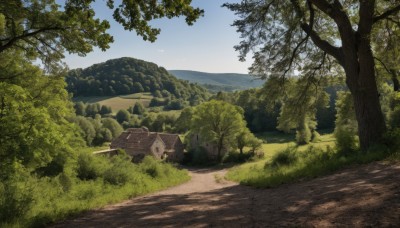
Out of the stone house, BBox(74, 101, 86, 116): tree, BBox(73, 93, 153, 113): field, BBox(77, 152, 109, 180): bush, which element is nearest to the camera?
BBox(77, 152, 109, 180): bush

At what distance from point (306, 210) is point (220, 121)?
49797 mm

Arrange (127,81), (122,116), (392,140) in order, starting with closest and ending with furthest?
(392,140) < (122,116) < (127,81)

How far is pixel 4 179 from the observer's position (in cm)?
1155

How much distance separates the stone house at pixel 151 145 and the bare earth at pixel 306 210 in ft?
167

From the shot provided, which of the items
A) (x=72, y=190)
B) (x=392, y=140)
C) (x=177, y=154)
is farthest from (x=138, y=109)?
(x=392, y=140)

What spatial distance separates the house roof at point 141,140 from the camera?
61519 mm

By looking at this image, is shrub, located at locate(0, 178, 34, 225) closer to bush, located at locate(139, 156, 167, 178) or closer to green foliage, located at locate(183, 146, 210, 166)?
bush, located at locate(139, 156, 167, 178)

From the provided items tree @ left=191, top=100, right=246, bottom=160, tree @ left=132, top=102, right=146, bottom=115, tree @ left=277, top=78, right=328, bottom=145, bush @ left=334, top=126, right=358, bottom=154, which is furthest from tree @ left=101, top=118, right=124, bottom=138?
bush @ left=334, top=126, right=358, bottom=154

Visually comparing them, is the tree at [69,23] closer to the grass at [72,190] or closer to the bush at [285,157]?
the grass at [72,190]

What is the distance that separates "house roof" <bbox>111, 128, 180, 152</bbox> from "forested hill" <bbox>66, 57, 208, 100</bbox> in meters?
108

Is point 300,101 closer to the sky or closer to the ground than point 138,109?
closer to the ground

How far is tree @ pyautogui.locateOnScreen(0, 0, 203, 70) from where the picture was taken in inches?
324

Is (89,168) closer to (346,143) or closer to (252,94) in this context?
(252,94)

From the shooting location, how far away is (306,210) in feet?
22.5
